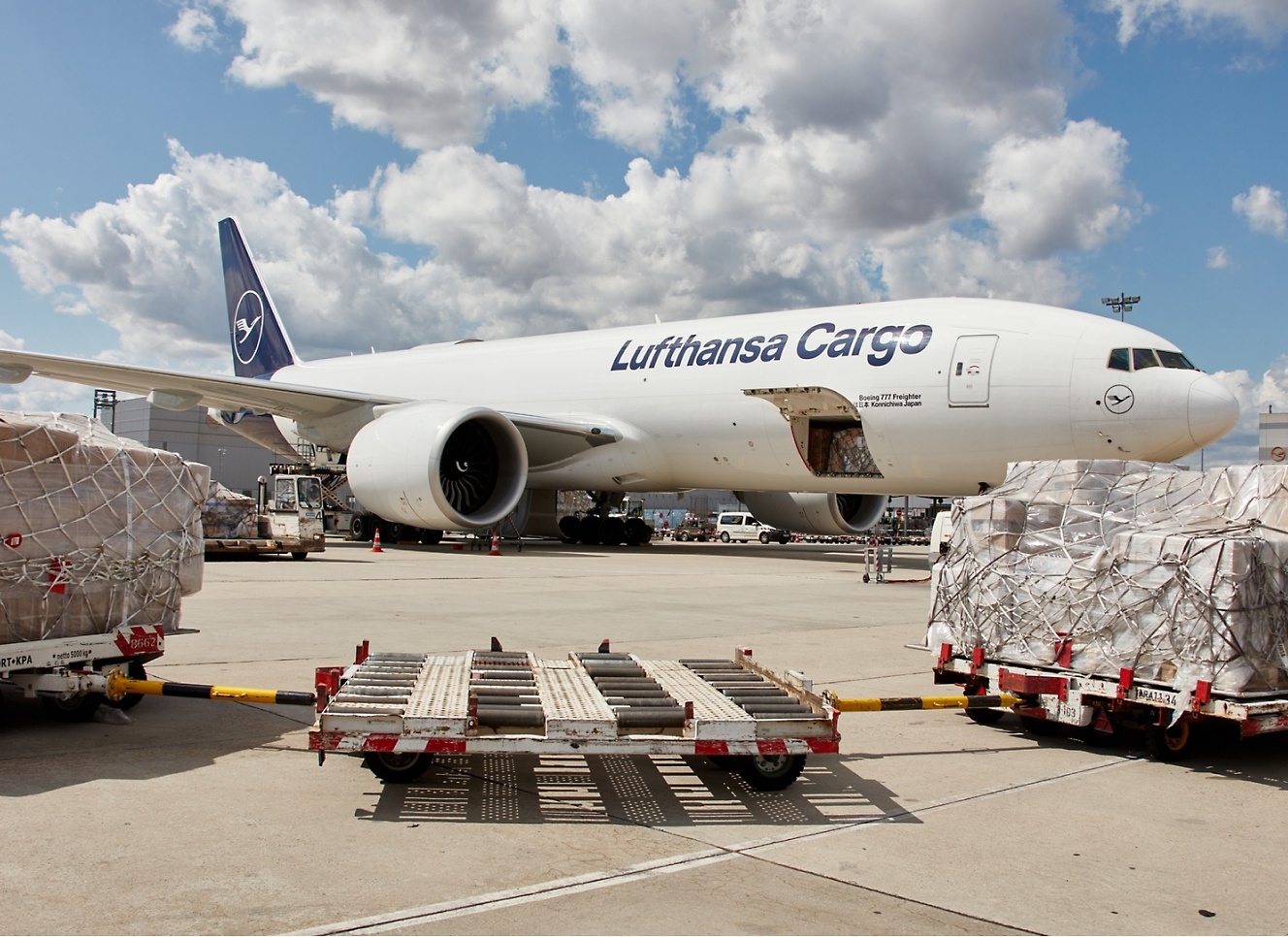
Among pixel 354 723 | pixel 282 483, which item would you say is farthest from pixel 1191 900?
pixel 282 483

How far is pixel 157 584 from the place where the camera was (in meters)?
6.31

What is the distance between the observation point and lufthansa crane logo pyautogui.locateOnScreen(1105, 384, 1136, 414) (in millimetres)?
14594

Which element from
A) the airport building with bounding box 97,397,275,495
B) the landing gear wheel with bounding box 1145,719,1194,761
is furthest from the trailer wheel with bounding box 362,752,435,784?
the airport building with bounding box 97,397,275,495

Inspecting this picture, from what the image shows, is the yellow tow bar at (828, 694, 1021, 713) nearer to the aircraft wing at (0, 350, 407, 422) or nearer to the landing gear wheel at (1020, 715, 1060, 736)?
the landing gear wheel at (1020, 715, 1060, 736)

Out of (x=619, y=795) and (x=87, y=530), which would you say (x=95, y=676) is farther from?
(x=619, y=795)

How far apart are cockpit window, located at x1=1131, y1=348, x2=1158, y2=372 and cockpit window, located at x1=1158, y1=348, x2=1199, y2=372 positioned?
0.37ft

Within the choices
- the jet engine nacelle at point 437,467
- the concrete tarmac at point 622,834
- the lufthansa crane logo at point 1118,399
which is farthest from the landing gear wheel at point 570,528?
the concrete tarmac at point 622,834

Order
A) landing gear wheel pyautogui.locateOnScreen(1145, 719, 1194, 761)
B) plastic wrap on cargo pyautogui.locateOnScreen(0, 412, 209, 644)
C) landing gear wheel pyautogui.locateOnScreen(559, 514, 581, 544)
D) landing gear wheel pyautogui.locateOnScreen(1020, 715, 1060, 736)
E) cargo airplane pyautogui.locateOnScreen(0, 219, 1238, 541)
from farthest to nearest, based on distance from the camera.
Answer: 1. landing gear wheel pyautogui.locateOnScreen(559, 514, 581, 544)
2. cargo airplane pyautogui.locateOnScreen(0, 219, 1238, 541)
3. landing gear wheel pyautogui.locateOnScreen(1020, 715, 1060, 736)
4. landing gear wheel pyautogui.locateOnScreen(1145, 719, 1194, 761)
5. plastic wrap on cargo pyautogui.locateOnScreen(0, 412, 209, 644)

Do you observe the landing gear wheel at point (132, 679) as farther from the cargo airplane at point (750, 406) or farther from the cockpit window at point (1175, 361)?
the cockpit window at point (1175, 361)

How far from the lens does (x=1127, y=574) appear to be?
578 centimetres

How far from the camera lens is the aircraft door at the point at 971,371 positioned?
51.5 ft

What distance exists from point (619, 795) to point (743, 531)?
4039cm

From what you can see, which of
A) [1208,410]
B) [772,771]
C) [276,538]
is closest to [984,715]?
[772,771]

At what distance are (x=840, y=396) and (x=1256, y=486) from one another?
11.0 m
